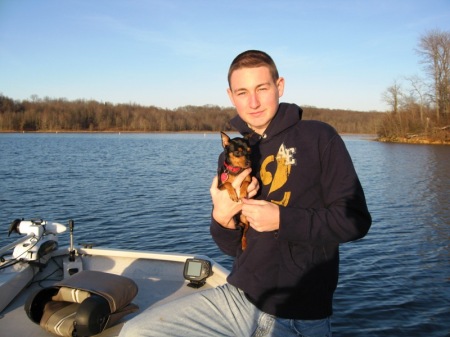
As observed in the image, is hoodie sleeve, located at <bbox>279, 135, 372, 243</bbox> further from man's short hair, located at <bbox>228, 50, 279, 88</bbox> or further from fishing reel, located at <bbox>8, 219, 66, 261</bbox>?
fishing reel, located at <bbox>8, 219, 66, 261</bbox>

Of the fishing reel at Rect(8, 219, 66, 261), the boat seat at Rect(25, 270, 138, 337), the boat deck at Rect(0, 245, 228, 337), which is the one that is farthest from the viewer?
the fishing reel at Rect(8, 219, 66, 261)

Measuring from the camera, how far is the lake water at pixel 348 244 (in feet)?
26.5

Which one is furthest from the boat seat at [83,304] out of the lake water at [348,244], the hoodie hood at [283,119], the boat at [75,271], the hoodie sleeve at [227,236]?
the lake water at [348,244]

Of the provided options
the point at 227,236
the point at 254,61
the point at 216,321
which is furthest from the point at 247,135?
the point at 216,321

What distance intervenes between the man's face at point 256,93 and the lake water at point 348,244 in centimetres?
573

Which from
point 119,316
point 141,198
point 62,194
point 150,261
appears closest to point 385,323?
point 150,261

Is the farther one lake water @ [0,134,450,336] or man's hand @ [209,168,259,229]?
lake water @ [0,134,450,336]

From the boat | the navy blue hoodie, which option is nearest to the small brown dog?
the navy blue hoodie

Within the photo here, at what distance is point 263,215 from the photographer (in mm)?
2475

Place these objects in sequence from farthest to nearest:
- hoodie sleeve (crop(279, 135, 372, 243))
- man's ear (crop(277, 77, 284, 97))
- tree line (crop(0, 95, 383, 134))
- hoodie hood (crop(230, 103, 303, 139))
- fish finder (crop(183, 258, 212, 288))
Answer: tree line (crop(0, 95, 383, 134)) → fish finder (crop(183, 258, 212, 288)) → man's ear (crop(277, 77, 284, 97)) → hoodie hood (crop(230, 103, 303, 139)) → hoodie sleeve (crop(279, 135, 372, 243))

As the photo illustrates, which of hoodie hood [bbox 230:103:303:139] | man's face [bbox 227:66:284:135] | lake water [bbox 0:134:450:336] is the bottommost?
lake water [bbox 0:134:450:336]

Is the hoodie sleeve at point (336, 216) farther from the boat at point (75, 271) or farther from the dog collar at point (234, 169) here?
the boat at point (75, 271)

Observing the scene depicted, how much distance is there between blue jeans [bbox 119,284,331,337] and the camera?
8.10 feet

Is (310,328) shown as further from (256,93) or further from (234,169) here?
(256,93)
